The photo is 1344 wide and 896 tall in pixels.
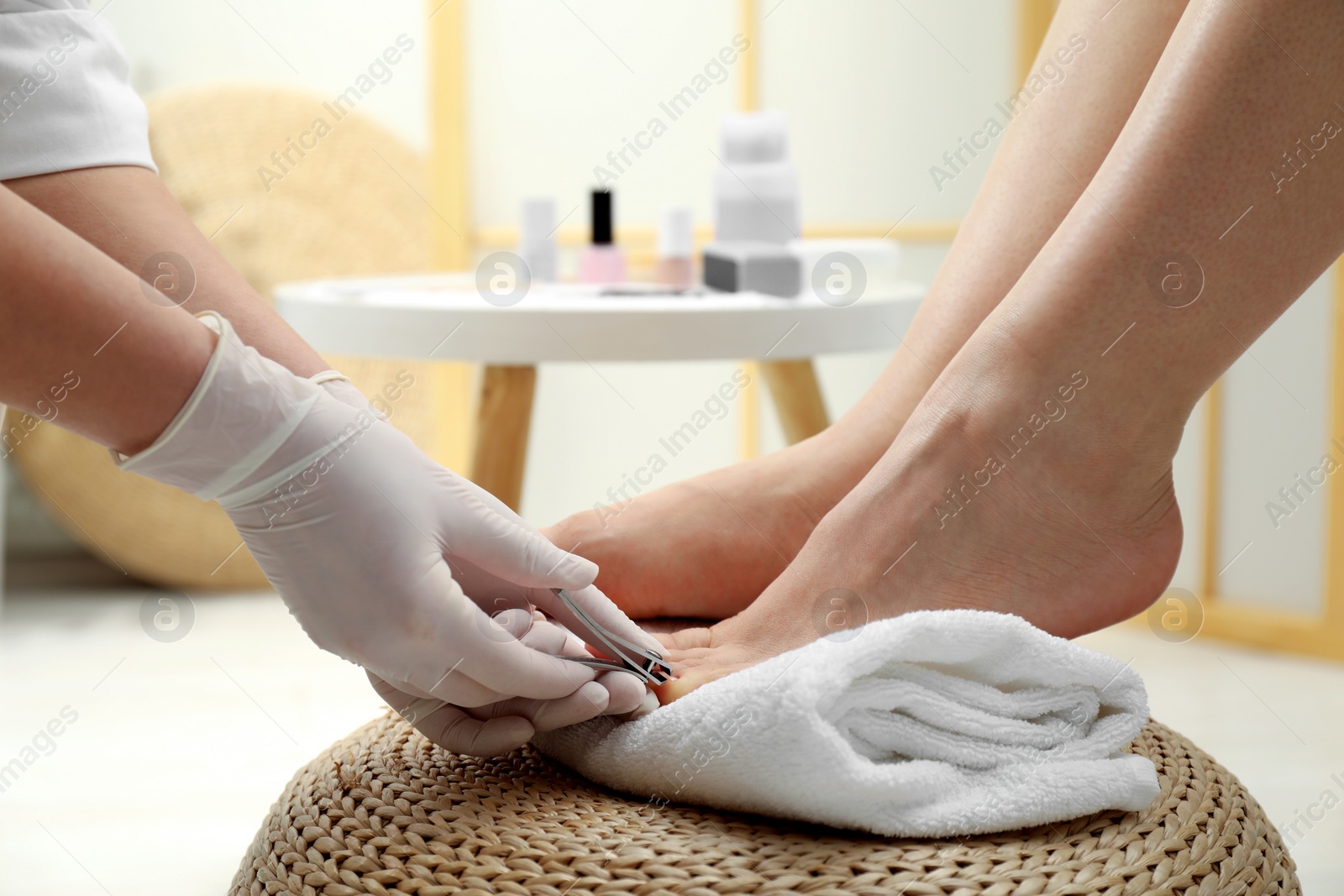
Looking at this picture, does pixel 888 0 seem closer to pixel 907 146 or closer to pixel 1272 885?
pixel 907 146

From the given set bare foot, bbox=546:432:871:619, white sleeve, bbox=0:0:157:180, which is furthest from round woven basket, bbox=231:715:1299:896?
white sleeve, bbox=0:0:157:180

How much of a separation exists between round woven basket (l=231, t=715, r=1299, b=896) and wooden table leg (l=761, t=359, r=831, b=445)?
66 cm

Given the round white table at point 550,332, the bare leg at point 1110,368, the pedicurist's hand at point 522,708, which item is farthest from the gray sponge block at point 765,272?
the pedicurist's hand at point 522,708

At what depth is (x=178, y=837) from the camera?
A: 3.49ft

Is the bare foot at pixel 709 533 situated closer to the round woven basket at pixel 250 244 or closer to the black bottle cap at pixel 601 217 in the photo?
the black bottle cap at pixel 601 217

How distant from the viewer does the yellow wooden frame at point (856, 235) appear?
159 cm

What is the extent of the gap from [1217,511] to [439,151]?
136cm

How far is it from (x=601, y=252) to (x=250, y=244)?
2.94ft

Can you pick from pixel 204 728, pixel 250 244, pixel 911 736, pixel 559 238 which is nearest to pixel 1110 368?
pixel 911 736

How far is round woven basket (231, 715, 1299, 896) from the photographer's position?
423mm

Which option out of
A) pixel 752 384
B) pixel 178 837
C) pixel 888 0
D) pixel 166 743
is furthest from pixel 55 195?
pixel 888 0

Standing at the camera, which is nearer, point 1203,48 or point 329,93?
point 1203,48

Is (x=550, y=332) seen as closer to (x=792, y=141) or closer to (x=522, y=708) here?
(x=522, y=708)

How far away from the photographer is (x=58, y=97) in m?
0.59
